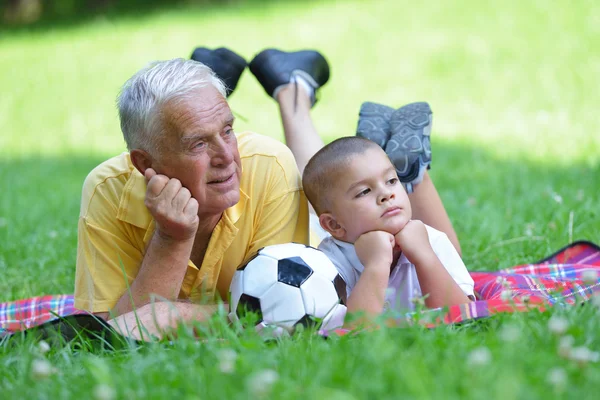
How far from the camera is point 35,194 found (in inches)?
293

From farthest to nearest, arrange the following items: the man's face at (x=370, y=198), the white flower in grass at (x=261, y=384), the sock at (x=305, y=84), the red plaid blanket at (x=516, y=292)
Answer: the sock at (x=305, y=84)
the man's face at (x=370, y=198)
the red plaid blanket at (x=516, y=292)
the white flower in grass at (x=261, y=384)

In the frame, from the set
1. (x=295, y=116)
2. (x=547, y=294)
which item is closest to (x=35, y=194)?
(x=295, y=116)

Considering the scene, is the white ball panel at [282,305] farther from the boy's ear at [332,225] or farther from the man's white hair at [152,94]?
the man's white hair at [152,94]

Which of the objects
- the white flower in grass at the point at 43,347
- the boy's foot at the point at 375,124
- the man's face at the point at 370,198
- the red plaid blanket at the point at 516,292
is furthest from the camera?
the boy's foot at the point at 375,124

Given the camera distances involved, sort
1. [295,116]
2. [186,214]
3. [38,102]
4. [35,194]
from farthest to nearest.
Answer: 1. [38,102]
2. [35,194]
3. [295,116]
4. [186,214]

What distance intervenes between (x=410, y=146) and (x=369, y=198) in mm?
709

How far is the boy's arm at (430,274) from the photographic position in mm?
3193

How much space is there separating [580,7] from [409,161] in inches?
343

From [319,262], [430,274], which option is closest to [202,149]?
[319,262]

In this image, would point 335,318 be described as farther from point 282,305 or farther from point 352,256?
point 352,256

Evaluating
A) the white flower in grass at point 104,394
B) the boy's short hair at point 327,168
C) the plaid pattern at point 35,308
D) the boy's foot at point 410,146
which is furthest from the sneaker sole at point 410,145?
the white flower in grass at point 104,394

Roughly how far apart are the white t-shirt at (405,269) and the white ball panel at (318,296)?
31 cm

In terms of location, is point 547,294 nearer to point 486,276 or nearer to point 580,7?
point 486,276

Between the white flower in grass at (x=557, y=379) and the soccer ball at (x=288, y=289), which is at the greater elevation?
the white flower in grass at (x=557, y=379)
